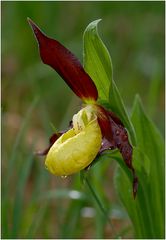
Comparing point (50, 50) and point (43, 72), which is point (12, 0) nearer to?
point (43, 72)

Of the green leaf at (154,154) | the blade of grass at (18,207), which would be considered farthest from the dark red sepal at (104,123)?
the blade of grass at (18,207)

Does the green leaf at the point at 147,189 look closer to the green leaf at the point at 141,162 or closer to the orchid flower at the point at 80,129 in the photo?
the green leaf at the point at 141,162

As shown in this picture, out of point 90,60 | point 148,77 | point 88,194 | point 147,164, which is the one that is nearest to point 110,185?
point 88,194

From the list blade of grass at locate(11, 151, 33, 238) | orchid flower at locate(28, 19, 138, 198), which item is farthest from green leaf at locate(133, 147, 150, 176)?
blade of grass at locate(11, 151, 33, 238)

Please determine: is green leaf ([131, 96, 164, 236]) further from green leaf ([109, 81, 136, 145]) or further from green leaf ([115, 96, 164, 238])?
green leaf ([109, 81, 136, 145])

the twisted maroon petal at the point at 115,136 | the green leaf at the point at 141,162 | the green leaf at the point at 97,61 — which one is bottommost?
the green leaf at the point at 141,162
